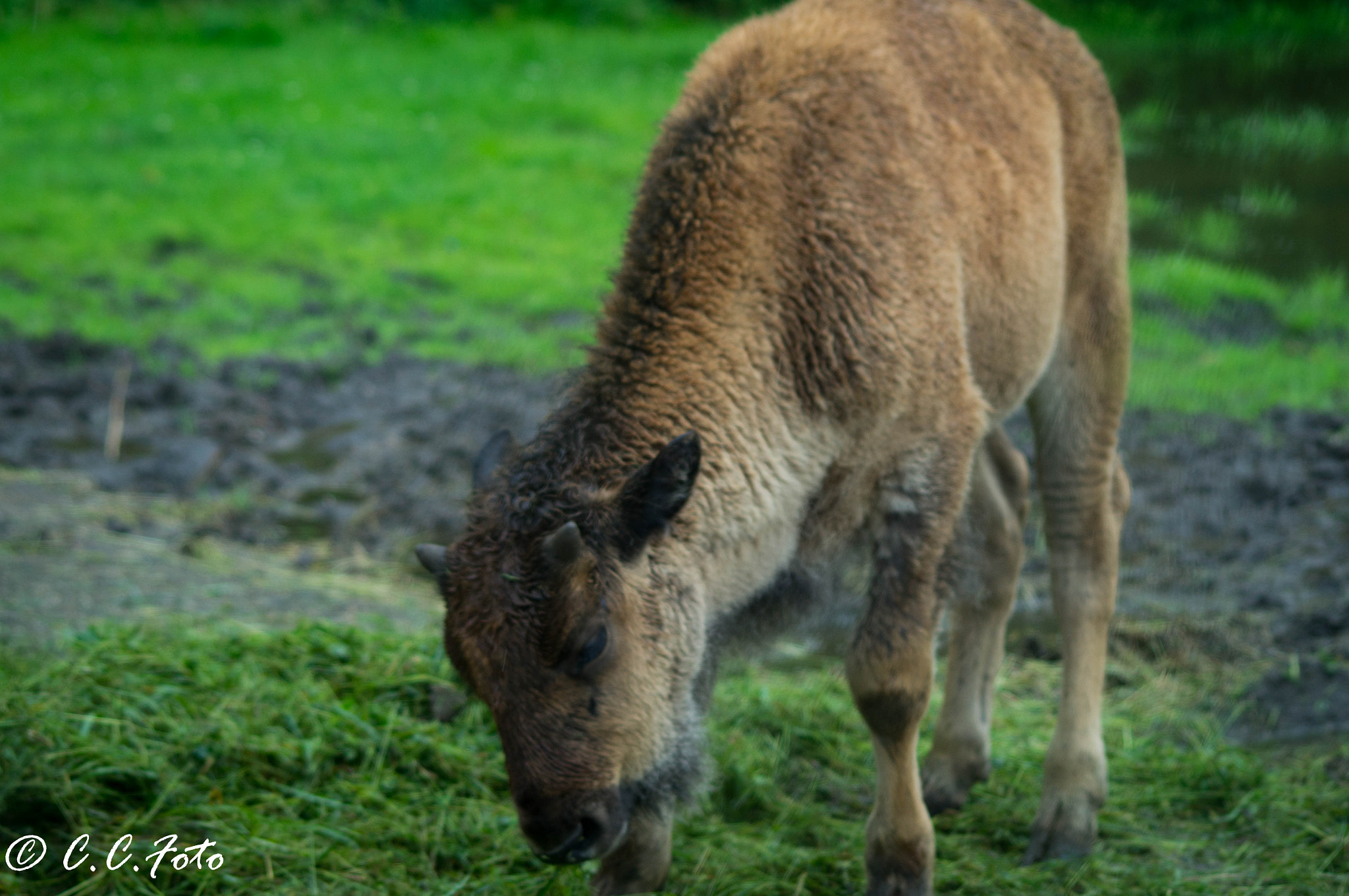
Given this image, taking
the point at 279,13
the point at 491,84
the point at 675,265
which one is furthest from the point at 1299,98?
the point at 279,13

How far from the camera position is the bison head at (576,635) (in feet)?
11.4

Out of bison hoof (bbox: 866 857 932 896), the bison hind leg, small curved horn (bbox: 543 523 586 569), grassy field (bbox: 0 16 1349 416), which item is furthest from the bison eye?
grassy field (bbox: 0 16 1349 416)

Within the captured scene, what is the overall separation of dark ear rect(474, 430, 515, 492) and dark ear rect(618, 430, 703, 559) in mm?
434

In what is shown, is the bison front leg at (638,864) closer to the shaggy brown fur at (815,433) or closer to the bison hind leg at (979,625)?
the shaggy brown fur at (815,433)

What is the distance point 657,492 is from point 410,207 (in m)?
9.94

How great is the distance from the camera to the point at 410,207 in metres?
13.0

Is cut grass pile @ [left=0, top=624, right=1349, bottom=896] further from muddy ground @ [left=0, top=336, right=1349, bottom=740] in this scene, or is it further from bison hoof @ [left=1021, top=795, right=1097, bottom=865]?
muddy ground @ [left=0, top=336, right=1349, bottom=740]

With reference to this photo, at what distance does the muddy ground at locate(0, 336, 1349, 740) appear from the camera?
6.19 m

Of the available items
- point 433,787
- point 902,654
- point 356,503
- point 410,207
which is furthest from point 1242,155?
point 433,787

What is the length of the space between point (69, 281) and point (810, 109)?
27.7ft

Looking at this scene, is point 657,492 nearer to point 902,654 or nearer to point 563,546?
point 563,546

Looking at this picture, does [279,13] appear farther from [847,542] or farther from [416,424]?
[847,542]

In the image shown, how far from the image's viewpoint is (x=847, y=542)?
14.1 feet

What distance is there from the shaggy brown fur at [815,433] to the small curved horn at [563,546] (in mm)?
12
